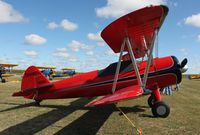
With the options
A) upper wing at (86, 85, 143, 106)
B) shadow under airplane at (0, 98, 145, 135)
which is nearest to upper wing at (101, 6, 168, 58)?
upper wing at (86, 85, 143, 106)

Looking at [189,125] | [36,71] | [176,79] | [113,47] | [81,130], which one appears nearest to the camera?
[81,130]

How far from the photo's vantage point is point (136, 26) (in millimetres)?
6867

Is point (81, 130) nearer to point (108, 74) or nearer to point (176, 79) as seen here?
point (108, 74)

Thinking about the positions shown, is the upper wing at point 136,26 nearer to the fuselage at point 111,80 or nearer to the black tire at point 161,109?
the fuselage at point 111,80

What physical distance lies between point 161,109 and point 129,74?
Result: 173 cm

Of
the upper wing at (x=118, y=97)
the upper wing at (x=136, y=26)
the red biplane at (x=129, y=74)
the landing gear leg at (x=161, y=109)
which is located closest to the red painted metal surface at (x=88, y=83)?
the red biplane at (x=129, y=74)

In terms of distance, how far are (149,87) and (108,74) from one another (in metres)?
1.56

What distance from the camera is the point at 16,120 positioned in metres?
7.27

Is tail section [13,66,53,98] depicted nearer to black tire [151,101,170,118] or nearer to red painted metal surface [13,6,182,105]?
red painted metal surface [13,6,182,105]

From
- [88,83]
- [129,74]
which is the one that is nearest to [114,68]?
[129,74]

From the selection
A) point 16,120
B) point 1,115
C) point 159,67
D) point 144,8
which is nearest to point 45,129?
point 16,120

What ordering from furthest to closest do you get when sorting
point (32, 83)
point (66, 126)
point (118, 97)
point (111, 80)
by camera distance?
1. point (32, 83)
2. point (111, 80)
3. point (66, 126)
4. point (118, 97)

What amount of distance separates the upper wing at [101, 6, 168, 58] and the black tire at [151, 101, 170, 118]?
233cm

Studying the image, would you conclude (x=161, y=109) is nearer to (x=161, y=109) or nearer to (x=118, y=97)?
(x=161, y=109)
